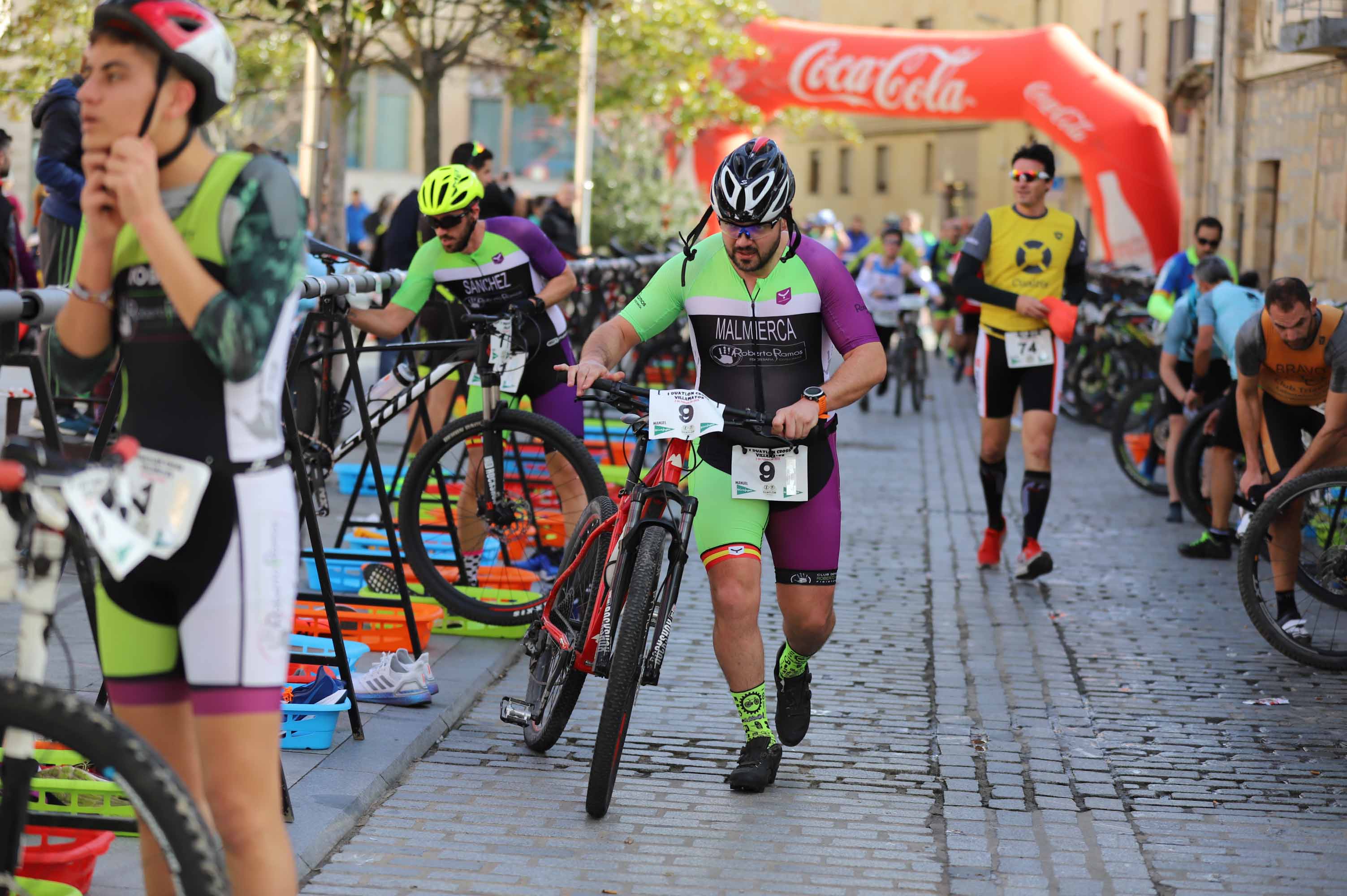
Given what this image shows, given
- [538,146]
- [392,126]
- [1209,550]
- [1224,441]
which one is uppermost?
[392,126]

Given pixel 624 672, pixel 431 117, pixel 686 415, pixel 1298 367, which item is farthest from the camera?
pixel 431 117

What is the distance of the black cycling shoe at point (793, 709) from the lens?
5.75 meters

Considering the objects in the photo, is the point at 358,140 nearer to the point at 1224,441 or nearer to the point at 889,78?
the point at 889,78

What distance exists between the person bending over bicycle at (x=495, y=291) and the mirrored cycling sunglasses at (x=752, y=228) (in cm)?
207

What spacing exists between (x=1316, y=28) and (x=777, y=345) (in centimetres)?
1159

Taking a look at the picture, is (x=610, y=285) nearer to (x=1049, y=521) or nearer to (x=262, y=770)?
(x=1049, y=521)

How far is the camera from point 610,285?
14.3 meters

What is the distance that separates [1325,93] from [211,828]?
16552 mm

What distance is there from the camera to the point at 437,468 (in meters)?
7.32

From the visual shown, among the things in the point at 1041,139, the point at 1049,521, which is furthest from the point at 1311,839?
the point at 1041,139

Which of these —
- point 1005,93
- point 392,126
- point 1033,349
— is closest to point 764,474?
point 1033,349

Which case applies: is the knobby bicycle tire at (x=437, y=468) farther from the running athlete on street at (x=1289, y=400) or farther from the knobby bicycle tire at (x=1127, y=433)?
the knobby bicycle tire at (x=1127, y=433)

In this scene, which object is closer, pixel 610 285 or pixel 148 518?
pixel 148 518

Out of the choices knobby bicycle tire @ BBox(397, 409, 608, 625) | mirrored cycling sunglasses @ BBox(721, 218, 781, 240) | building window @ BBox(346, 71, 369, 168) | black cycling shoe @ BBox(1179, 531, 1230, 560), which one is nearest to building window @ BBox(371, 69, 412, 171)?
building window @ BBox(346, 71, 369, 168)
